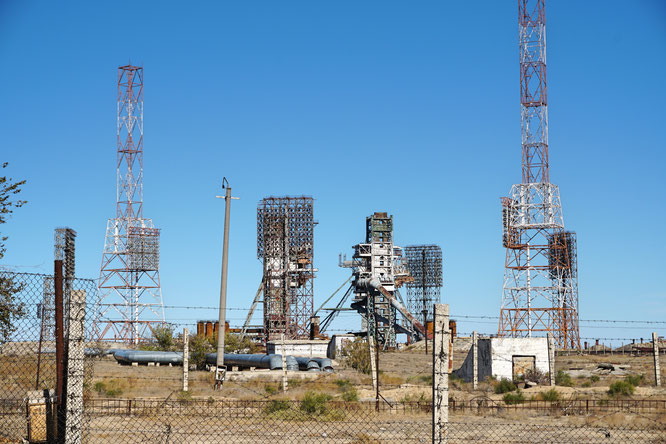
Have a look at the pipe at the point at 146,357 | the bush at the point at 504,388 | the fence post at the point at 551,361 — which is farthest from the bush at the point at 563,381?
the pipe at the point at 146,357

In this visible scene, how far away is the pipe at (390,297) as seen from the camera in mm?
83125

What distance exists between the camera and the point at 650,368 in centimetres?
4628

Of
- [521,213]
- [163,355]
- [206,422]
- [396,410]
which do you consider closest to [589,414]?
[396,410]

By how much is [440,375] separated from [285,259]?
8555 centimetres

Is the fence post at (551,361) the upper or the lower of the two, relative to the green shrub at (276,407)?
upper

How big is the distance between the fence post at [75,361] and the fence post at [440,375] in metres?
5.36

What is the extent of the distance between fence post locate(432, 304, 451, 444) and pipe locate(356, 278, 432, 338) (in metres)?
71.1

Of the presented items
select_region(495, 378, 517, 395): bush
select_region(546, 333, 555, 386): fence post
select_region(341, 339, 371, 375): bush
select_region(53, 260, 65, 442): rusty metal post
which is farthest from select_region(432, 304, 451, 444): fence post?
select_region(341, 339, 371, 375): bush

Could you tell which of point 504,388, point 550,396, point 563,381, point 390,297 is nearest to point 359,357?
point 563,381

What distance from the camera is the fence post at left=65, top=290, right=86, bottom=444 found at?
1164cm

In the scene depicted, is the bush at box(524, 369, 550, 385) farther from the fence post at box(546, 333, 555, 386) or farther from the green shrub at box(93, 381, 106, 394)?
the green shrub at box(93, 381, 106, 394)

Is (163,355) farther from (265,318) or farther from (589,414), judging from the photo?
(265,318)

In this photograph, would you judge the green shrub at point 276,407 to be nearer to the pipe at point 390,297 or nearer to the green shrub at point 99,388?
the green shrub at point 99,388

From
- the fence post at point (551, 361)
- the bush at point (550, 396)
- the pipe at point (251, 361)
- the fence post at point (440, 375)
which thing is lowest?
the pipe at point (251, 361)
